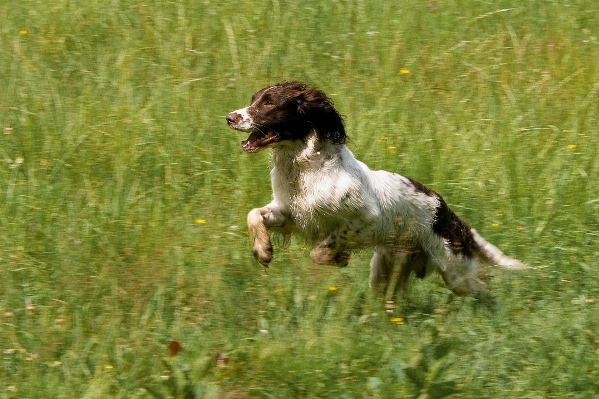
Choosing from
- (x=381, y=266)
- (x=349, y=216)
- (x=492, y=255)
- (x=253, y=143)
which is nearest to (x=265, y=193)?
(x=381, y=266)

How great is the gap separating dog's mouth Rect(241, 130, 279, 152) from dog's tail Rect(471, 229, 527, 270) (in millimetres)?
1496

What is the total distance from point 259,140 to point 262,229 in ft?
1.53

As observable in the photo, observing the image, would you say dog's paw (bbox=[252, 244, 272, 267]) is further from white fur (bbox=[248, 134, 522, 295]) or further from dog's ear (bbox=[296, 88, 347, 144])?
dog's ear (bbox=[296, 88, 347, 144])

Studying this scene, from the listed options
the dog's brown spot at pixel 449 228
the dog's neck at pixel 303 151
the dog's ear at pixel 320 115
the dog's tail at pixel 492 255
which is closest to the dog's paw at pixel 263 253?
the dog's neck at pixel 303 151

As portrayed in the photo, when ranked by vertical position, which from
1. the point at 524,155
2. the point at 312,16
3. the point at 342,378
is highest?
the point at 312,16

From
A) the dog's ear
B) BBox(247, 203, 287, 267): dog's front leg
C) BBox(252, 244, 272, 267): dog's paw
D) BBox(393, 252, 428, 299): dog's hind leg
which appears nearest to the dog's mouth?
the dog's ear

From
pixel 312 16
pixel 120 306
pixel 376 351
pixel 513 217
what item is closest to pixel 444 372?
pixel 376 351

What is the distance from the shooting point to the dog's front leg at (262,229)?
5.47 meters

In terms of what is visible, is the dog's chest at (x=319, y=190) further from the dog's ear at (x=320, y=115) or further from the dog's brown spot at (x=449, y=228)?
the dog's brown spot at (x=449, y=228)

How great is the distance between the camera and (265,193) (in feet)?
22.0

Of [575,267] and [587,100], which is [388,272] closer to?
[575,267]

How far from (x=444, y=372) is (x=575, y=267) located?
1.88 meters

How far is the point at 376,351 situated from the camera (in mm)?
4840

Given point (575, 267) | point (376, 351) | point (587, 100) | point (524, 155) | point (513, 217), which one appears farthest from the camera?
point (587, 100)
